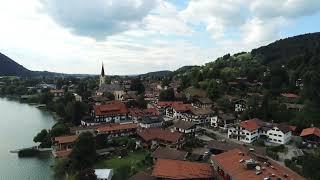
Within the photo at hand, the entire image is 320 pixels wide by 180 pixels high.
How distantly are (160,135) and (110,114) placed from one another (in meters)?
11.2

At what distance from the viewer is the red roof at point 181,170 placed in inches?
744

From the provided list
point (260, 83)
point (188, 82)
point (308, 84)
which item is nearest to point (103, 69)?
point (188, 82)

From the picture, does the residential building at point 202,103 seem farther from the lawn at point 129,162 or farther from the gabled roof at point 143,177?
the gabled roof at point 143,177

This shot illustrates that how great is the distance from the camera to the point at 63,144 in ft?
99.0

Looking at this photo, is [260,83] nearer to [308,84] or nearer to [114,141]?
[308,84]

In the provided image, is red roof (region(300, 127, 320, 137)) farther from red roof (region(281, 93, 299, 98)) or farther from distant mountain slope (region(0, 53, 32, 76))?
distant mountain slope (region(0, 53, 32, 76))

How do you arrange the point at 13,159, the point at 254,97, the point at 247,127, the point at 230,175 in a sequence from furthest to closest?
the point at 254,97 < the point at 247,127 < the point at 13,159 < the point at 230,175

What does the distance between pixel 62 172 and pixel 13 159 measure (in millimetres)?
6494

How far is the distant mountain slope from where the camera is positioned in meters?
161

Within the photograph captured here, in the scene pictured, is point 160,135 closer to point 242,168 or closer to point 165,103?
point 242,168

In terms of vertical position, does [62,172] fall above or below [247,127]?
below

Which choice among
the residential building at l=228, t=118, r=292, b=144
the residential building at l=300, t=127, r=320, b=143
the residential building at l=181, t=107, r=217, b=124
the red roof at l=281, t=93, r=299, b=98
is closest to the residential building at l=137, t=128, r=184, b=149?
the residential building at l=228, t=118, r=292, b=144

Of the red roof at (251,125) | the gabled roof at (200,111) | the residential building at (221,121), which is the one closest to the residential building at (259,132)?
the red roof at (251,125)

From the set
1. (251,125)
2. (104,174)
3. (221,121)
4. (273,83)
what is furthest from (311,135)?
(273,83)
